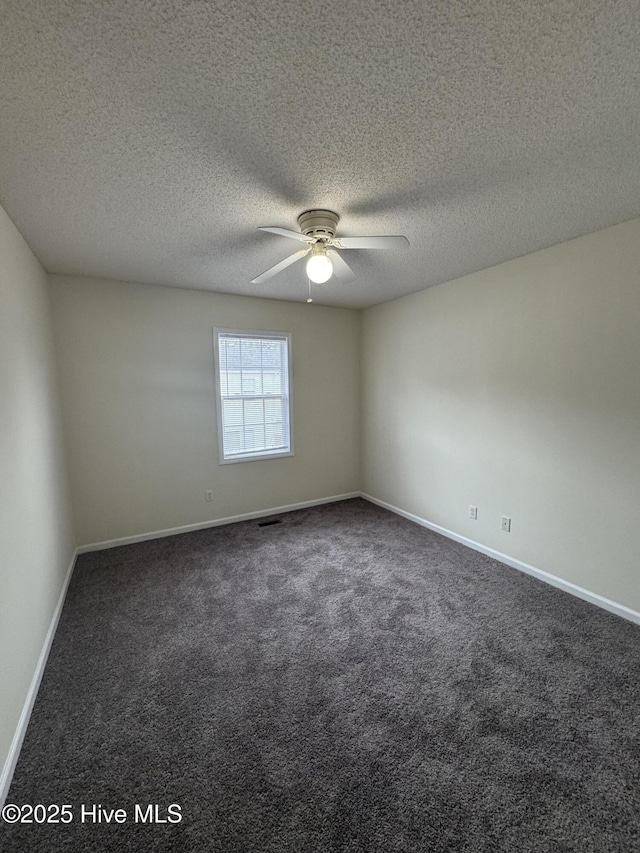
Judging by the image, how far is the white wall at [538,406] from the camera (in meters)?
2.28

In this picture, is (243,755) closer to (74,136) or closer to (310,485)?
(74,136)

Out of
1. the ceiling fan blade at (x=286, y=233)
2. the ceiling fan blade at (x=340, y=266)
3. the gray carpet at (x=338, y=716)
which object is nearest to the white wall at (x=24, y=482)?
the gray carpet at (x=338, y=716)

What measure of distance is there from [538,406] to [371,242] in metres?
1.83

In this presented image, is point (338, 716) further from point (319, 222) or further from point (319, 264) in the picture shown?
point (319, 222)

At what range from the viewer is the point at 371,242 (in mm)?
1905

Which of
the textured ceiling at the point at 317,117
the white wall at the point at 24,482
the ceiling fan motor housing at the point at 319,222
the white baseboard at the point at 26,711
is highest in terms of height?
the textured ceiling at the point at 317,117

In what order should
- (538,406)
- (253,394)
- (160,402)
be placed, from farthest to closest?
(253,394)
(160,402)
(538,406)

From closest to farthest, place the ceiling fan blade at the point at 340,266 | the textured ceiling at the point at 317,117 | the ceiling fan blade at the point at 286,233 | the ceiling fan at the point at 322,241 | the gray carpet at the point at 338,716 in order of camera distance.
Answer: the textured ceiling at the point at 317,117 < the gray carpet at the point at 338,716 < the ceiling fan blade at the point at 286,233 < the ceiling fan at the point at 322,241 < the ceiling fan blade at the point at 340,266

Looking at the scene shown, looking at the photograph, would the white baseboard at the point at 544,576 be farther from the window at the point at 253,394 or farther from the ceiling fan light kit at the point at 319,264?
the ceiling fan light kit at the point at 319,264

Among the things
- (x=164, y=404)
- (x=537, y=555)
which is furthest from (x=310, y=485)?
(x=537, y=555)

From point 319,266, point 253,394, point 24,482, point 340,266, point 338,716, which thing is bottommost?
point 338,716

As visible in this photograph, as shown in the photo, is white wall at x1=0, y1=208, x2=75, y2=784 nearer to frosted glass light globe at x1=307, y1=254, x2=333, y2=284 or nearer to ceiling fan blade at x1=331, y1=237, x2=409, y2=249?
frosted glass light globe at x1=307, y1=254, x2=333, y2=284

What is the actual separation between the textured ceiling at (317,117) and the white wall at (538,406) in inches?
19.4

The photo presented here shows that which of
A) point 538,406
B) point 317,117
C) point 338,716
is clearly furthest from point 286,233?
point 338,716
